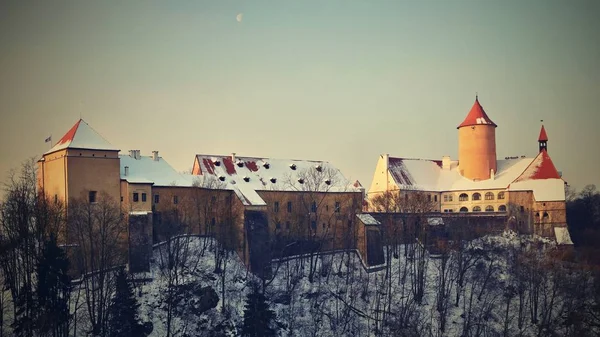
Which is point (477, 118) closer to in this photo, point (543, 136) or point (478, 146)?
point (478, 146)

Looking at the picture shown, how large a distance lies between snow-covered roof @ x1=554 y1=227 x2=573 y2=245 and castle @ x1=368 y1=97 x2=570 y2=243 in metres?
0.49

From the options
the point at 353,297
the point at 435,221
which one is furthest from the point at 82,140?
the point at 435,221

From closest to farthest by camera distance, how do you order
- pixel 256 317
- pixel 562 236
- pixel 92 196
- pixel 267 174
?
pixel 256 317
pixel 92 196
pixel 267 174
pixel 562 236

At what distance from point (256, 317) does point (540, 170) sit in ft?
112

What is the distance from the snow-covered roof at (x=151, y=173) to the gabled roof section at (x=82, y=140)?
2775mm

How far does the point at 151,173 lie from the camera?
6506 cm

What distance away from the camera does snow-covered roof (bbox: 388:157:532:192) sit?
269 ft

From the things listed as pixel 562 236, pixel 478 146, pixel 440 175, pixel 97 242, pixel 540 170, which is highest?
pixel 478 146

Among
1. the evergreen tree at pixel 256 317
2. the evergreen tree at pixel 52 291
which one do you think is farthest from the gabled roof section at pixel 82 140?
the evergreen tree at pixel 256 317

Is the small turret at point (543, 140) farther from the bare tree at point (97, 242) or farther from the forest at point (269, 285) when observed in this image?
the bare tree at point (97, 242)

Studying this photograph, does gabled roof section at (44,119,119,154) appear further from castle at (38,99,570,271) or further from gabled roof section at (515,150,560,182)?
gabled roof section at (515,150,560,182)

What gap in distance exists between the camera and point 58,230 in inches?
2309

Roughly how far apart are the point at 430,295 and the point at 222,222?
687 inches

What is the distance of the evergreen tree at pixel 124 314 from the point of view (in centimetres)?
5538
